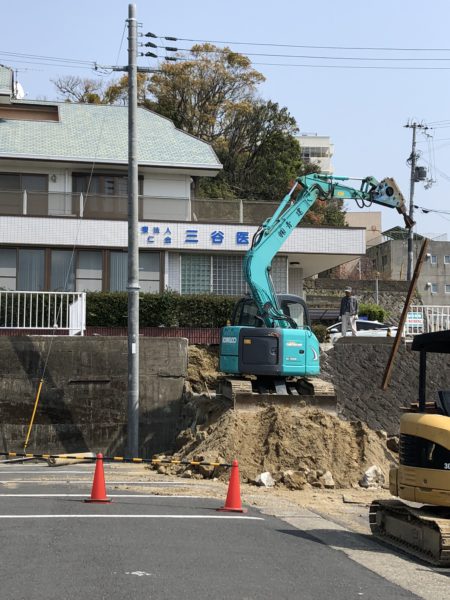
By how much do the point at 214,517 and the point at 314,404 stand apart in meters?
8.22

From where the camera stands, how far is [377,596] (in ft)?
25.5

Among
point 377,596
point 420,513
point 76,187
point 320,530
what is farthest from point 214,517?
point 76,187

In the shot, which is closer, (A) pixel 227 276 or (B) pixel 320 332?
(B) pixel 320 332

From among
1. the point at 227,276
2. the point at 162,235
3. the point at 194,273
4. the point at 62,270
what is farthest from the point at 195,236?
the point at 62,270

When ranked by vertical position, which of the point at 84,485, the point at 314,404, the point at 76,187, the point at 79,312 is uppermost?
the point at 76,187

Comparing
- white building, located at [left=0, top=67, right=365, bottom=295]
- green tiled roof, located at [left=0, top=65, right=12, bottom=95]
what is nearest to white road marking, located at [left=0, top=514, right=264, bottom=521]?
white building, located at [left=0, top=67, right=365, bottom=295]

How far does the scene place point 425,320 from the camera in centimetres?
2623

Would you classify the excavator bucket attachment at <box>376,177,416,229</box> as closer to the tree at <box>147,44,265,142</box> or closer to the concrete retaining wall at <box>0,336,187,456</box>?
the concrete retaining wall at <box>0,336,187,456</box>

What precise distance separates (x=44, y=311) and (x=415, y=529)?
17176 millimetres

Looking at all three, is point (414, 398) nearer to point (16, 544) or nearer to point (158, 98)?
point (16, 544)

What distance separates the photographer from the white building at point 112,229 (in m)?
29.8

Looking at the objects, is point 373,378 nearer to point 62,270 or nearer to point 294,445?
point 294,445

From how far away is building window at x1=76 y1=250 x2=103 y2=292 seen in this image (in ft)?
97.8

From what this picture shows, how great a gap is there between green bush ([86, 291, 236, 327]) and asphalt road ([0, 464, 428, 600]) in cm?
1401
